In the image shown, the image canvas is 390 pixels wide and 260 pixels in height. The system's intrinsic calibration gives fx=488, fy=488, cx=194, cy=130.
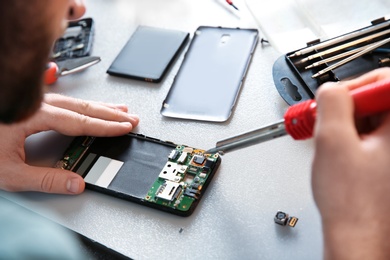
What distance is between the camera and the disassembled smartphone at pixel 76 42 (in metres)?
1.16

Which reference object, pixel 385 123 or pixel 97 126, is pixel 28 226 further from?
pixel 385 123

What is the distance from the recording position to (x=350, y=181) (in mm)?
584

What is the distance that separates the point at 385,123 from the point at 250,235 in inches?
10.8

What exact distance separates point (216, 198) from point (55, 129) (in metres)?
0.35

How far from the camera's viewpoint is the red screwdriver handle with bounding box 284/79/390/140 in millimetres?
591

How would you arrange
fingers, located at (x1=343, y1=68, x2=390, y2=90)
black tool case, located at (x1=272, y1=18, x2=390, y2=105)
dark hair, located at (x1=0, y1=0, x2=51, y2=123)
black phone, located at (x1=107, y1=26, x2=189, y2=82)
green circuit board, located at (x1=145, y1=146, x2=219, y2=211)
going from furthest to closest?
black phone, located at (x1=107, y1=26, x2=189, y2=82)
black tool case, located at (x1=272, y1=18, x2=390, y2=105)
green circuit board, located at (x1=145, y1=146, x2=219, y2=211)
fingers, located at (x1=343, y1=68, x2=390, y2=90)
dark hair, located at (x1=0, y1=0, x2=51, y2=123)

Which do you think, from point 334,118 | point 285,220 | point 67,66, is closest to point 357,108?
point 334,118

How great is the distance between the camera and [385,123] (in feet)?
1.98

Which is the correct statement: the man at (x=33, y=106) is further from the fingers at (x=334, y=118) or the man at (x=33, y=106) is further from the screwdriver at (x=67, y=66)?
the fingers at (x=334, y=118)

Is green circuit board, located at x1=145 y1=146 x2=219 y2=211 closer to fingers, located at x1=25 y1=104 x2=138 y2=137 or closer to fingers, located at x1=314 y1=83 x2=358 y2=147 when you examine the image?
fingers, located at x1=25 y1=104 x2=138 y2=137

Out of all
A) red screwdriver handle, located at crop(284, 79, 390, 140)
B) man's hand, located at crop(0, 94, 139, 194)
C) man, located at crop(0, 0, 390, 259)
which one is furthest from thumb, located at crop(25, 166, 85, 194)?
red screwdriver handle, located at crop(284, 79, 390, 140)

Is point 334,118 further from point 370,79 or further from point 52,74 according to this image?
point 52,74

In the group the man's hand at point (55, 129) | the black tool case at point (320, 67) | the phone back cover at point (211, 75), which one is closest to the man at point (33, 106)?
the man's hand at point (55, 129)

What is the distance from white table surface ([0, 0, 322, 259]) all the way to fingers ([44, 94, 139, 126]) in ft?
0.11
